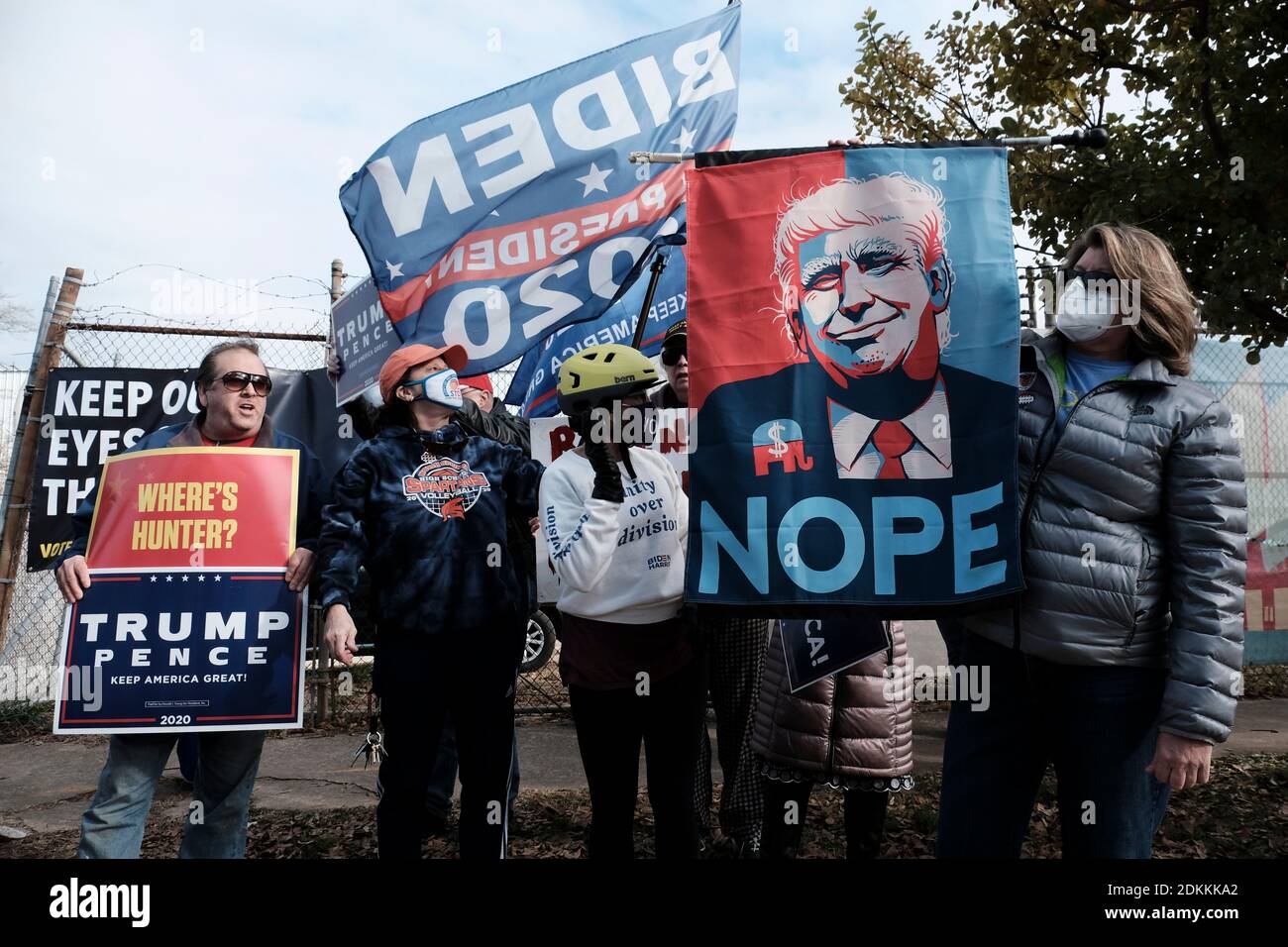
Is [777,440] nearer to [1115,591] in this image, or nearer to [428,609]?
[1115,591]

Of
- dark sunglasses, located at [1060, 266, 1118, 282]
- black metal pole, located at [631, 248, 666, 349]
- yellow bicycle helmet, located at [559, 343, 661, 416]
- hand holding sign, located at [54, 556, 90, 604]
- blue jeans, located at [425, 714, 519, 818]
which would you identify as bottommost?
blue jeans, located at [425, 714, 519, 818]

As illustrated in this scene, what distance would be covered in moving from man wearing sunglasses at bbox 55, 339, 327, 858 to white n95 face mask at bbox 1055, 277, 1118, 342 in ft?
8.75

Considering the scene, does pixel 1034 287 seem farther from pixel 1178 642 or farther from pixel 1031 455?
pixel 1178 642

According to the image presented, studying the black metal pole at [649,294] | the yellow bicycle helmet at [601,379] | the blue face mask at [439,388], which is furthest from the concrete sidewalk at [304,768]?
the yellow bicycle helmet at [601,379]

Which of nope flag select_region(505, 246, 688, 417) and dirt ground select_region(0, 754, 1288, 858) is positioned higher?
nope flag select_region(505, 246, 688, 417)

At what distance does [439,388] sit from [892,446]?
1.70 m

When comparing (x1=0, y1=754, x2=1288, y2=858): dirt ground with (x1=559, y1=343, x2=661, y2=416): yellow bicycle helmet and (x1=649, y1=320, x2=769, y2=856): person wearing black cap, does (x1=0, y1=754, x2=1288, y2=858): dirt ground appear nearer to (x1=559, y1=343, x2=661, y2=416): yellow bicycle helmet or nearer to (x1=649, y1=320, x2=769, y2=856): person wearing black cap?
(x1=649, y1=320, x2=769, y2=856): person wearing black cap

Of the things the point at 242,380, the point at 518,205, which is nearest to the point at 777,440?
the point at 242,380

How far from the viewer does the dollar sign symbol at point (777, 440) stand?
278 cm

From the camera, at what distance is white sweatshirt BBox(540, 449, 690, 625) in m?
3.05

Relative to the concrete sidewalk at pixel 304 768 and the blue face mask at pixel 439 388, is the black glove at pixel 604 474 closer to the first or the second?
the blue face mask at pixel 439 388

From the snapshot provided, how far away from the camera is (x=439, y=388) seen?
3.50 m

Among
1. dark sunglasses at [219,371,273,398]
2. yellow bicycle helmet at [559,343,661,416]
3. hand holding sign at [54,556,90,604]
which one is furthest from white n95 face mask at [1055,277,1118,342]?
hand holding sign at [54,556,90,604]

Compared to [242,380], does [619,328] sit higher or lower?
higher
